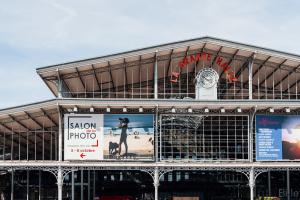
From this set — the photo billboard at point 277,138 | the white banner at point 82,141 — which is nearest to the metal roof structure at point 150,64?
the white banner at point 82,141

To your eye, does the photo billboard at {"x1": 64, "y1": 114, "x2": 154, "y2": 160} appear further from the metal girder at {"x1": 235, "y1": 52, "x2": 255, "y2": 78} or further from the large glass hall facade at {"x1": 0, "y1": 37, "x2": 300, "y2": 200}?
the metal girder at {"x1": 235, "y1": 52, "x2": 255, "y2": 78}

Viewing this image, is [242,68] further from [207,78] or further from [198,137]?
[198,137]

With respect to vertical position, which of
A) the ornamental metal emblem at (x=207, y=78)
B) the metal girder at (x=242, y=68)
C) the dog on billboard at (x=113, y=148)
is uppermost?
the metal girder at (x=242, y=68)

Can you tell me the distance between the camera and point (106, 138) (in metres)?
46.5

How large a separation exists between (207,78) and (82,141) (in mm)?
11619

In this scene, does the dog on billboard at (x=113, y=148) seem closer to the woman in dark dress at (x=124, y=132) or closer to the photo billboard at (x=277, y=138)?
the woman in dark dress at (x=124, y=132)

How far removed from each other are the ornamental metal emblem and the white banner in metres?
9.29

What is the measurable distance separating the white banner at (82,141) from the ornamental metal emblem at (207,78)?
9285mm

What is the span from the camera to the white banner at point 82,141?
4625cm

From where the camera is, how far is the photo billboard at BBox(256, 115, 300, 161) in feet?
155

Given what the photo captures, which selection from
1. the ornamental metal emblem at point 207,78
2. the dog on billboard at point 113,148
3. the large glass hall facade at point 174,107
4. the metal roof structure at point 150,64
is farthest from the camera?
the ornamental metal emblem at point 207,78

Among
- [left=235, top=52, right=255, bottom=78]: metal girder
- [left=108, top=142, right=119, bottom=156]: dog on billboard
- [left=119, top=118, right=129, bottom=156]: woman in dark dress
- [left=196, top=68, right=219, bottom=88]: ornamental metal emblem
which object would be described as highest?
[left=235, top=52, right=255, bottom=78]: metal girder

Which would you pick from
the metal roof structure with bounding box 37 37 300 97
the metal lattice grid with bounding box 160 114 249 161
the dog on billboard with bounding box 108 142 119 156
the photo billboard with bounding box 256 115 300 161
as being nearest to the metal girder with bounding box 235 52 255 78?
the metal roof structure with bounding box 37 37 300 97

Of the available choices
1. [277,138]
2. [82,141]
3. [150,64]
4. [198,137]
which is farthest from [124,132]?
[277,138]
